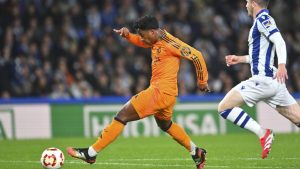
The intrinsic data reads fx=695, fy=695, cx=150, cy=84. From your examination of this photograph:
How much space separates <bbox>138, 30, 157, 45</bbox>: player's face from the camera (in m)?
9.30

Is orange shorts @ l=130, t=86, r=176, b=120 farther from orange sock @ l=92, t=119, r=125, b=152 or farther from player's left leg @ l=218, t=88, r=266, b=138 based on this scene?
player's left leg @ l=218, t=88, r=266, b=138

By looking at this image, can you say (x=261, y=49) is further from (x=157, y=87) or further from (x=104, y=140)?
(x=104, y=140)

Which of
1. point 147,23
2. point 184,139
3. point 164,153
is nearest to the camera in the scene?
point 147,23

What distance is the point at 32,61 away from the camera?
18.7 m

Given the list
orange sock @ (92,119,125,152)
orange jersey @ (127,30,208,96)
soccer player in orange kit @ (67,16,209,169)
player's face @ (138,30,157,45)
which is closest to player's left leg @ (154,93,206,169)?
soccer player in orange kit @ (67,16,209,169)

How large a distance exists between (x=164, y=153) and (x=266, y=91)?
3506mm

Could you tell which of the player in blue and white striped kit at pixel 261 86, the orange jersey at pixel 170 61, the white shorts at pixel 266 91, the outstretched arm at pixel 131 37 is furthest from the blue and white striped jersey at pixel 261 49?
the outstretched arm at pixel 131 37

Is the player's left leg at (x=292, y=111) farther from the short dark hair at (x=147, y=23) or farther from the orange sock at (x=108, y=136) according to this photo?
the orange sock at (x=108, y=136)

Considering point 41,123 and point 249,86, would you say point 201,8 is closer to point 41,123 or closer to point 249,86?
point 41,123

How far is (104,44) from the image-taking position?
19812mm

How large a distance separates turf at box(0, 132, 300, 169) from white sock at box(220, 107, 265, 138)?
0.77m

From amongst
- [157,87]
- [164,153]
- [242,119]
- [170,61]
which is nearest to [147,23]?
[170,61]

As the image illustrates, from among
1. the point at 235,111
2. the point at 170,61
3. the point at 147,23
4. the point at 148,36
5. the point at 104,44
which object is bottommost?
the point at 235,111

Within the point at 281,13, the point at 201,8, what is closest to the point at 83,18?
the point at 201,8
